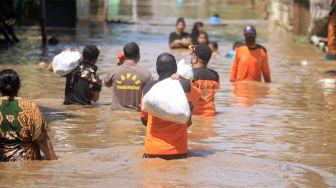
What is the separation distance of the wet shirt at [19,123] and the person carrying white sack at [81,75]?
13.5 feet

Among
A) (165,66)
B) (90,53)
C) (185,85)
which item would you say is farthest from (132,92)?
(165,66)

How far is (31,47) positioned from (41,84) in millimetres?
7889

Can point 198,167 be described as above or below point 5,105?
below

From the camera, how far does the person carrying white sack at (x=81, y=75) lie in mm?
13180

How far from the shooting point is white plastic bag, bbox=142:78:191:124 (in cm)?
891

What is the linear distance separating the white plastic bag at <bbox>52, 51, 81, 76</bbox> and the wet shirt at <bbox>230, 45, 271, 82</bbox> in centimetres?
418

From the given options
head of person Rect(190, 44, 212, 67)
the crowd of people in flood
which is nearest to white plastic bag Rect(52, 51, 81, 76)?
the crowd of people in flood

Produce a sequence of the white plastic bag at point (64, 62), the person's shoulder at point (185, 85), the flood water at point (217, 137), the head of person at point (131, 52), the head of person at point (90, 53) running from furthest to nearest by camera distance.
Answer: the head of person at point (90, 53) → the white plastic bag at point (64, 62) → the head of person at point (131, 52) → the person's shoulder at point (185, 85) → the flood water at point (217, 137)

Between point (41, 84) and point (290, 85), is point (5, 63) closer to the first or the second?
point (41, 84)

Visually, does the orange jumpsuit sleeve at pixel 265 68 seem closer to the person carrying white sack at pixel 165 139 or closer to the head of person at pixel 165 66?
the head of person at pixel 165 66

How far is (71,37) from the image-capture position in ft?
A: 93.4

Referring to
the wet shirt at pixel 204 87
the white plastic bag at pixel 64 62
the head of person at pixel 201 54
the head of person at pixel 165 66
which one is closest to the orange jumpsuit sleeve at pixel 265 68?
the wet shirt at pixel 204 87

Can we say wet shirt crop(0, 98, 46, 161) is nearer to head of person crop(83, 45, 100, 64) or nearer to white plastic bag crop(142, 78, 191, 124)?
white plastic bag crop(142, 78, 191, 124)

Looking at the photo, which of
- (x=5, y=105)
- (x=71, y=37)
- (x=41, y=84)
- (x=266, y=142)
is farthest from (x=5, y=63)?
(x=5, y=105)
